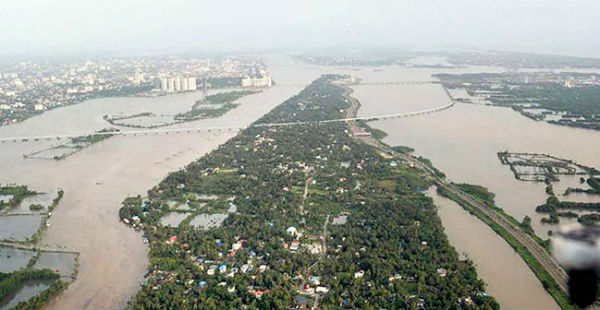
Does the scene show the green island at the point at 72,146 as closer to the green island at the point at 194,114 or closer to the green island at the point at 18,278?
the green island at the point at 194,114

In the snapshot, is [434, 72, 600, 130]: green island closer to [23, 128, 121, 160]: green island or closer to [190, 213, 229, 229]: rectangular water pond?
[190, 213, 229, 229]: rectangular water pond

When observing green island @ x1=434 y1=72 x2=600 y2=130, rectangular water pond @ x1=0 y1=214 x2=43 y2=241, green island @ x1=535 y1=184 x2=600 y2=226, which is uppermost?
green island @ x1=434 y1=72 x2=600 y2=130

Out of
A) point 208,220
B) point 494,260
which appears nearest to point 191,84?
point 208,220

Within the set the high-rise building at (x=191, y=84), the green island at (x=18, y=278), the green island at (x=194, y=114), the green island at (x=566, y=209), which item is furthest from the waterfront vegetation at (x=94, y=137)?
the green island at (x=566, y=209)

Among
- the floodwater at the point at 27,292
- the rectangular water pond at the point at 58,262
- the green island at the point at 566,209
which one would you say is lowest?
the floodwater at the point at 27,292

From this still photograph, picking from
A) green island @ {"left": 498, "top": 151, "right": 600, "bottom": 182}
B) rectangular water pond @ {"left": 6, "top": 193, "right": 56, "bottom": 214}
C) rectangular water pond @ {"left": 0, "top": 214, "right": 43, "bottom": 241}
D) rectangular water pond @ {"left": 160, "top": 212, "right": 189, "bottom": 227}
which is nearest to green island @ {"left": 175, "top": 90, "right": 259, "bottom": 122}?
rectangular water pond @ {"left": 6, "top": 193, "right": 56, "bottom": 214}

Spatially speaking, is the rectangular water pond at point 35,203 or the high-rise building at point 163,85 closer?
the rectangular water pond at point 35,203

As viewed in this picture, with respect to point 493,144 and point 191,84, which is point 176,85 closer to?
point 191,84
